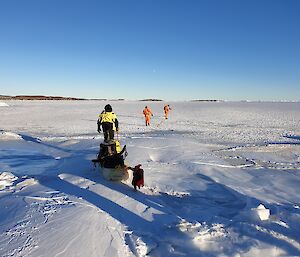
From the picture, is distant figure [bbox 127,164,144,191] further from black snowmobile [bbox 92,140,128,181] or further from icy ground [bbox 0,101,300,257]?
black snowmobile [bbox 92,140,128,181]

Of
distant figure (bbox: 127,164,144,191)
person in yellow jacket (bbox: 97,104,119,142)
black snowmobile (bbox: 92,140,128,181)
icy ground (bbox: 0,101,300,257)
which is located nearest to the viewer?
icy ground (bbox: 0,101,300,257)

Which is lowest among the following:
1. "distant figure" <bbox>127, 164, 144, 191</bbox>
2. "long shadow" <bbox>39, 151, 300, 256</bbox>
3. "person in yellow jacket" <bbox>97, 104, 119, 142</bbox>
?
"long shadow" <bbox>39, 151, 300, 256</bbox>

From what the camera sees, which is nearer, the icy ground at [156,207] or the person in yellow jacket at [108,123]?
the icy ground at [156,207]

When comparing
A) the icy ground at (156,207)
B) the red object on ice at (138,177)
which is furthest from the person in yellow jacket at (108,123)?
the red object on ice at (138,177)

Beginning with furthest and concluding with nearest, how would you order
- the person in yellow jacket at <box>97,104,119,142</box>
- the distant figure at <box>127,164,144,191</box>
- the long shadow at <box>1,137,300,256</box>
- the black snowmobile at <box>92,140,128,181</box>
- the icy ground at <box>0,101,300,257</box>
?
the person in yellow jacket at <box>97,104,119,142</box> → the black snowmobile at <box>92,140,128,181</box> → the distant figure at <box>127,164,144,191</box> → the long shadow at <box>1,137,300,256</box> → the icy ground at <box>0,101,300,257</box>

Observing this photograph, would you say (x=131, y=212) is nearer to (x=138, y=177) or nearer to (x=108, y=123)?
(x=138, y=177)

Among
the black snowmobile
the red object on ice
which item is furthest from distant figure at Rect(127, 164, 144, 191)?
the black snowmobile

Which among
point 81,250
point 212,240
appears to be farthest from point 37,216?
point 212,240

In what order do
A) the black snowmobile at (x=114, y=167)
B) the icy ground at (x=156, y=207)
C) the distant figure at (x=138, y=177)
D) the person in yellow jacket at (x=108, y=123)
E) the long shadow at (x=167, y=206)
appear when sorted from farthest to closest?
the person in yellow jacket at (x=108, y=123) < the black snowmobile at (x=114, y=167) < the distant figure at (x=138, y=177) < the long shadow at (x=167, y=206) < the icy ground at (x=156, y=207)

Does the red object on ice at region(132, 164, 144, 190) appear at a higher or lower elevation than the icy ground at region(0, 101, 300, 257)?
higher

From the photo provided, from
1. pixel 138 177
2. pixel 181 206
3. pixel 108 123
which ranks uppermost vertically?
pixel 108 123

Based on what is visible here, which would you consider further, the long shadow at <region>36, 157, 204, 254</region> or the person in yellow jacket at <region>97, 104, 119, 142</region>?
the person in yellow jacket at <region>97, 104, 119, 142</region>

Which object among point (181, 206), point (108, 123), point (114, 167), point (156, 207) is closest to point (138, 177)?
point (114, 167)

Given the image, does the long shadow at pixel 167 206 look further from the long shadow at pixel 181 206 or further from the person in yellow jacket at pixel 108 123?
the person in yellow jacket at pixel 108 123
